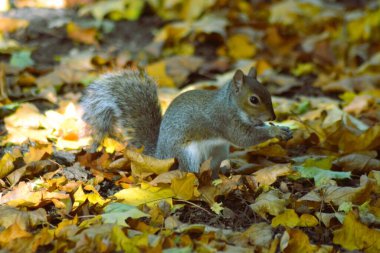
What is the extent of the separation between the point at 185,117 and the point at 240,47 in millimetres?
2303

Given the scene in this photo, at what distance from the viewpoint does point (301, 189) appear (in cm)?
281

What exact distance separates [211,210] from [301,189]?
0.54 m

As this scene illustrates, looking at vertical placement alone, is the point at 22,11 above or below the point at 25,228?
above

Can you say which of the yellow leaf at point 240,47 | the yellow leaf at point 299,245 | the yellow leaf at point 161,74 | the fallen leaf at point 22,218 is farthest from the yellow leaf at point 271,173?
the yellow leaf at point 240,47

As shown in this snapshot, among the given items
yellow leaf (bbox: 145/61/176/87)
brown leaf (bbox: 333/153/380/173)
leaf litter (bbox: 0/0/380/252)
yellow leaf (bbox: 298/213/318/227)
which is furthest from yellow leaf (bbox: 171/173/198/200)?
yellow leaf (bbox: 145/61/176/87)

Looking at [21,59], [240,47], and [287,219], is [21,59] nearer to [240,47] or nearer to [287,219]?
[240,47]

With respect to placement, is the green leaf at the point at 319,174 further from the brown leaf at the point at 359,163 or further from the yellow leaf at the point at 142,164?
the yellow leaf at the point at 142,164

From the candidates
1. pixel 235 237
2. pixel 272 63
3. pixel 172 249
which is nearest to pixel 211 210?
pixel 235 237

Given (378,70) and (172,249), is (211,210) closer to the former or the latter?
(172,249)

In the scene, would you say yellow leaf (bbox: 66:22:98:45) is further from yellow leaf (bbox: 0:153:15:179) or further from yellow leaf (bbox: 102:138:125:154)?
yellow leaf (bbox: 0:153:15:179)

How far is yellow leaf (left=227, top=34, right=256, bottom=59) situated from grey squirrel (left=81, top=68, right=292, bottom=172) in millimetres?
1970

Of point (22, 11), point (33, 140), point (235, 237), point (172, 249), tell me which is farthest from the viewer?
point (22, 11)

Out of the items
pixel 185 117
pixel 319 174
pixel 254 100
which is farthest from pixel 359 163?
pixel 185 117

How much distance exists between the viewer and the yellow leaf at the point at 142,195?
2445 millimetres
